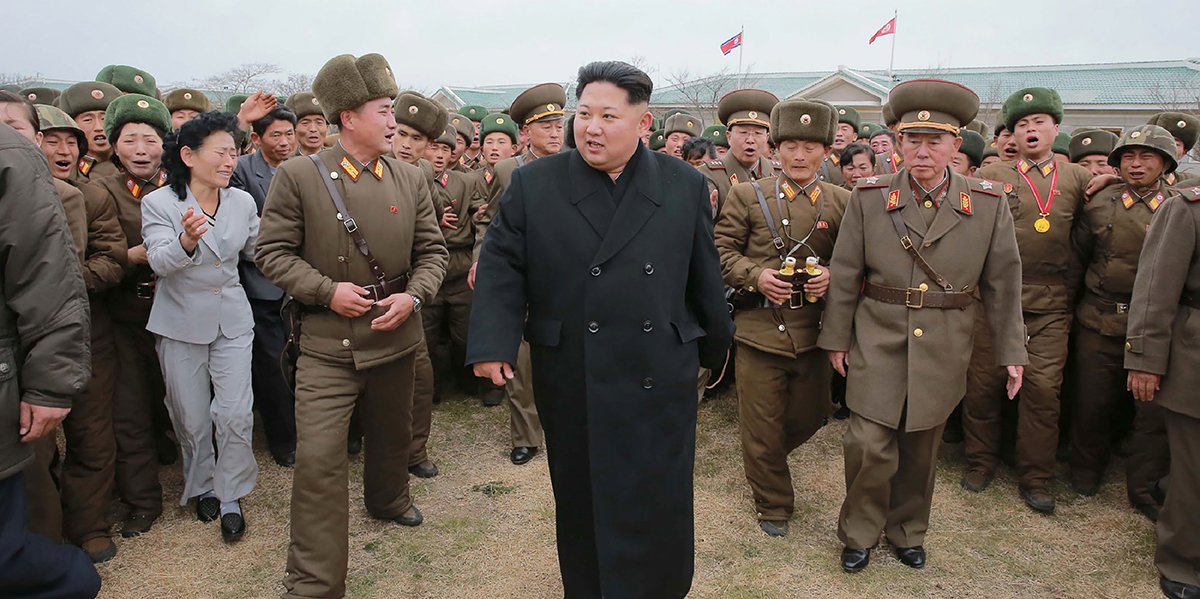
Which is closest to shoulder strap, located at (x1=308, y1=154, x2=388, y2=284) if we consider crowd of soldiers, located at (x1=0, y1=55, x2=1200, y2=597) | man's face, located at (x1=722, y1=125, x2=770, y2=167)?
crowd of soldiers, located at (x1=0, y1=55, x2=1200, y2=597)

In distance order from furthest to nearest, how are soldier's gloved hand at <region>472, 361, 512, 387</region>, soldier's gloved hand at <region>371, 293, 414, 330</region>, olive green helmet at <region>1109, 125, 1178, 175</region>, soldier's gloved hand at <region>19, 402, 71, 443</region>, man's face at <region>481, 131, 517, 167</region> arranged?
man's face at <region>481, 131, 517, 167</region> → olive green helmet at <region>1109, 125, 1178, 175</region> → soldier's gloved hand at <region>371, 293, 414, 330</region> → soldier's gloved hand at <region>472, 361, 512, 387</region> → soldier's gloved hand at <region>19, 402, 71, 443</region>

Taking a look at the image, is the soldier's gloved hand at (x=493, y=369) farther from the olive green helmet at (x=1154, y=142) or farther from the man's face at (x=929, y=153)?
the olive green helmet at (x=1154, y=142)

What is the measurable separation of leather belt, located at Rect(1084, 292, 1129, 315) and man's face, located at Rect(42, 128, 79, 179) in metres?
6.22

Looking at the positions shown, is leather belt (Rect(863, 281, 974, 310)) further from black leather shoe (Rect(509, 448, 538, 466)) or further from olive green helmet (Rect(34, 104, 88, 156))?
olive green helmet (Rect(34, 104, 88, 156))

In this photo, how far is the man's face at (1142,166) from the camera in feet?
15.0

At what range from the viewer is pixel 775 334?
414 cm

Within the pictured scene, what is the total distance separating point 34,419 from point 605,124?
223cm

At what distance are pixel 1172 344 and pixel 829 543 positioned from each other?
6.62ft

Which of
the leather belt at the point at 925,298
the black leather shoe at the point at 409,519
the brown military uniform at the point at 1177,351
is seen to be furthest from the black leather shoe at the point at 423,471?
the brown military uniform at the point at 1177,351

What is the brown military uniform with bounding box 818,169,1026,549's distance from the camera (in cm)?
368

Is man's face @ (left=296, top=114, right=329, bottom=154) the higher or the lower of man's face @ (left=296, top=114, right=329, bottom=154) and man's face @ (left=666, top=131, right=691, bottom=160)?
the higher

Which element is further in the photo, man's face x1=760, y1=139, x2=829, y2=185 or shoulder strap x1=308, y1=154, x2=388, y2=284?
man's face x1=760, y1=139, x2=829, y2=185

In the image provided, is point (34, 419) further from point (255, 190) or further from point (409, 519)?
point (255, 190)

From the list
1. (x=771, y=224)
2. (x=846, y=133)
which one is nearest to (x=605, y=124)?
(x=771, y=224)
